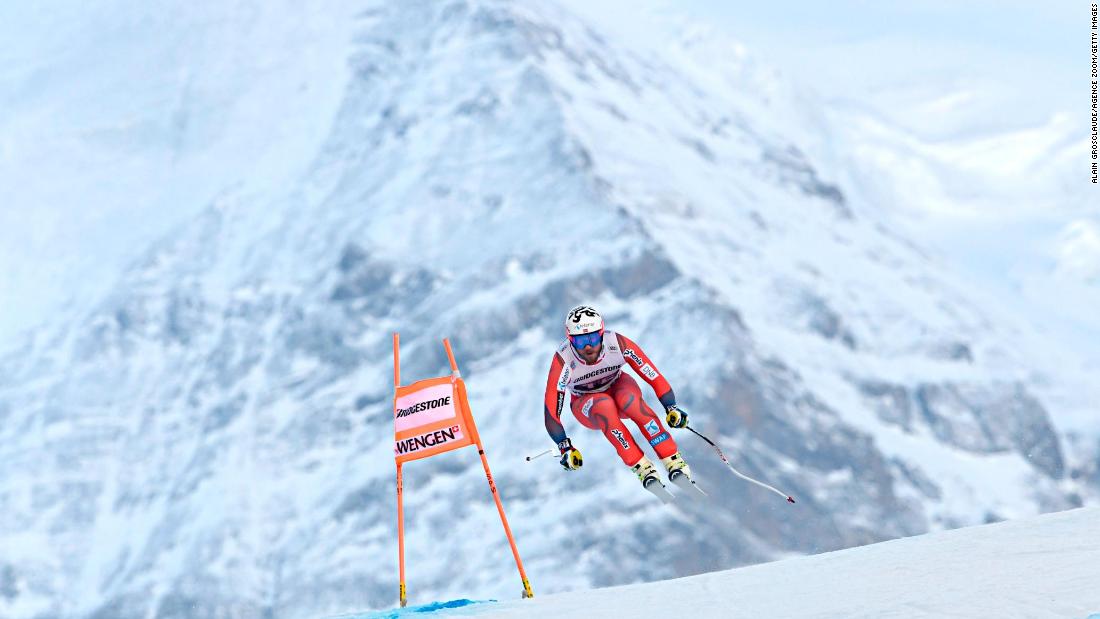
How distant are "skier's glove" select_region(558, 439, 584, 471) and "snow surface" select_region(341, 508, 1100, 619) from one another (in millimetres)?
2217

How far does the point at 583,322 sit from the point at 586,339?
1.05 feet

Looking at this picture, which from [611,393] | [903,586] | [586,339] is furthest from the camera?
[611,393]

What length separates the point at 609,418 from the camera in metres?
31.9

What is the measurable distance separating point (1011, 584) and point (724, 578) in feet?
19.1

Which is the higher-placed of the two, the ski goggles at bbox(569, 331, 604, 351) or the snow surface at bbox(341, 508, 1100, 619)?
the ski goggles at bbox(569, 331, 604, 351)

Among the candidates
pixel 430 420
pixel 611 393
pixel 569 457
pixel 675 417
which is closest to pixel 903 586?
pixel 675 417

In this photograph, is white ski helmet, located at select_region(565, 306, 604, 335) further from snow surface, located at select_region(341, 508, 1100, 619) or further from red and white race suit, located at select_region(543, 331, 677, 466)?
snow surface, located at select_region(341, 508, 1100, 619)

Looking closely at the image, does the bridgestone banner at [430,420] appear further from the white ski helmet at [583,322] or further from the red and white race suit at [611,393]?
the white ski helmet at [583,322]

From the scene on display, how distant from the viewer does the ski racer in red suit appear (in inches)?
1232

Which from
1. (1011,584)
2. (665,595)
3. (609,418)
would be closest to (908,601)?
(1011,584)

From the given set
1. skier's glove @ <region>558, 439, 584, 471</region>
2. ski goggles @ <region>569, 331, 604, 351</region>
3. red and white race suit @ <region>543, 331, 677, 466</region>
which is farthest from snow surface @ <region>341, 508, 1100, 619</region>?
ski goggles @ <region>569, 331, 604, 351</region>

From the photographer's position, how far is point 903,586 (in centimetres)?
2419

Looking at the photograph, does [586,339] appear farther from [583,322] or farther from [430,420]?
[430,420]

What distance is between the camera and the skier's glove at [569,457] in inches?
1180
